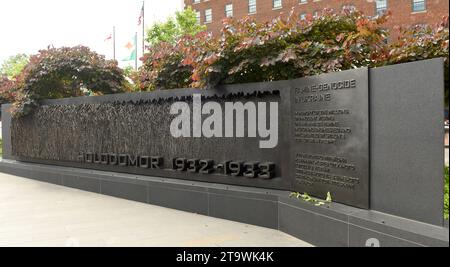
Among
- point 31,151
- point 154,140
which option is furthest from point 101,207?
point 31,151

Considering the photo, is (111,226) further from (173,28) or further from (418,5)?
(418,5)

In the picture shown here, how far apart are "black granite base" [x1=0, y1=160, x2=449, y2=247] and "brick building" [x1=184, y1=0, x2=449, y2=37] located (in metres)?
26.1

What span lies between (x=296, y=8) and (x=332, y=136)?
42136 mm

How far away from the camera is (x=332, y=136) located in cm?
583

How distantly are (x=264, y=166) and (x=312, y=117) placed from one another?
1.34 meters

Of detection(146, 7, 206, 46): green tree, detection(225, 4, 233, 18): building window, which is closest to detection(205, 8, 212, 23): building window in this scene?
detection(225, 4, 233, 18): building window

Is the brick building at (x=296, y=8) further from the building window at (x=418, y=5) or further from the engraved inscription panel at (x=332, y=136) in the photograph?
the engraved inscription panel at (x=332, y=136)

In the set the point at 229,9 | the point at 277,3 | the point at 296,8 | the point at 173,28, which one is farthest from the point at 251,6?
the point at 173,28

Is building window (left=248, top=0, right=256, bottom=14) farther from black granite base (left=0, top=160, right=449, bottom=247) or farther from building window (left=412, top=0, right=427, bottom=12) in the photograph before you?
black granite base (left=0, top=160, right=449, bottom=247)

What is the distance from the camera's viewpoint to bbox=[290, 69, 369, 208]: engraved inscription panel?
17.5 feet

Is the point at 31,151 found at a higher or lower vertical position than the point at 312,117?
lower
